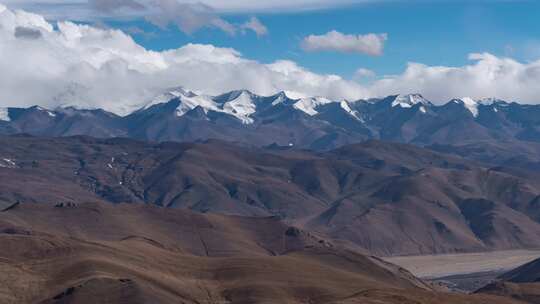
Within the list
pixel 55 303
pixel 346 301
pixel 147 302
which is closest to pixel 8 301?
pixel 55 303

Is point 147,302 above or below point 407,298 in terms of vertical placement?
below

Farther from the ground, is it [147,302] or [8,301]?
[147,302]

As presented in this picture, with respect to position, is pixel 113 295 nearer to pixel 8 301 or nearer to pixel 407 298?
pixel 8 301

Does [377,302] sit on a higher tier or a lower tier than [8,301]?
higher

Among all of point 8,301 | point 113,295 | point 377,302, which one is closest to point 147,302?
point 113,295

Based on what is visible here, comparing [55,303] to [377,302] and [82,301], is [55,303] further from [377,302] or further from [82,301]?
[377,302]

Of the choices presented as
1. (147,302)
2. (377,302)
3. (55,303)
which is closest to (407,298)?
(377,302)

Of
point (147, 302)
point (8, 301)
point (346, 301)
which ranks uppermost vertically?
point (346, 301)

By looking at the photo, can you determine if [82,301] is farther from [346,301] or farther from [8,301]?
[346,301]
